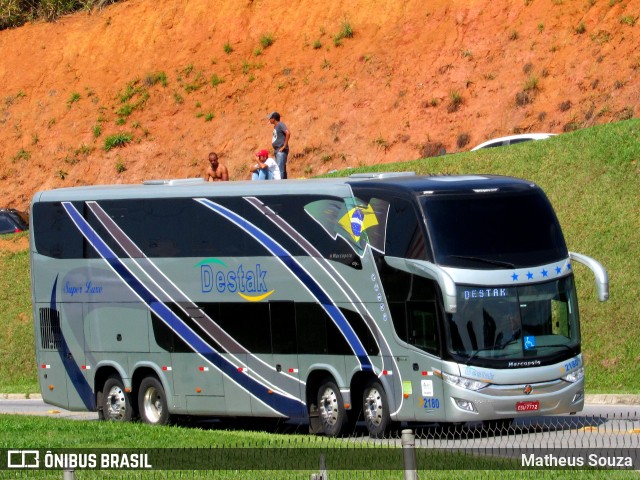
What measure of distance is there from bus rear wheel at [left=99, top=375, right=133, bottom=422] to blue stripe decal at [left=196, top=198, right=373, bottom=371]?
12.2ft

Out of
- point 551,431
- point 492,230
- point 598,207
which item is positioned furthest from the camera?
point 598,207

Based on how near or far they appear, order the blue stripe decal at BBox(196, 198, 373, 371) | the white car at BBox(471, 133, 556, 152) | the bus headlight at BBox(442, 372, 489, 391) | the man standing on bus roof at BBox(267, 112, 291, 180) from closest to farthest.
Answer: the bus headlight at BBox(442, 372, 489, 391), the blue stripe decal at BBox(196, 198, 373, 371), the man standing on bus roof at BBox(267, 112, 291, 180), the white car at BBox(471, 133, 556, 152)

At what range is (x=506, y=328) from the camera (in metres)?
18.8

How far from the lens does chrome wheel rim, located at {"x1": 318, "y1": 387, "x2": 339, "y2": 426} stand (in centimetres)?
2011

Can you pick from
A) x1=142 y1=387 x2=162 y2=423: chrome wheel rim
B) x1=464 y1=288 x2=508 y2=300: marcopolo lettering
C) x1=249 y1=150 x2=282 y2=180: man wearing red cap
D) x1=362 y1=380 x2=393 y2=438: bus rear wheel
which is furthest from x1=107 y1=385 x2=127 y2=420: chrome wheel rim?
x1=249 y1=150 x2=282 y2=180: man wearing red cap

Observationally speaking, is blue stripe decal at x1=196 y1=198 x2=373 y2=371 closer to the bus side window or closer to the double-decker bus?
the double-decker bus

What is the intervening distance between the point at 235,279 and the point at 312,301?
1518mm

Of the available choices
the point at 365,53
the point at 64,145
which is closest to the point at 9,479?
the point at 365,53

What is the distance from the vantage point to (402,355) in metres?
19.2

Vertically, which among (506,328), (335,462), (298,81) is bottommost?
(335,462)

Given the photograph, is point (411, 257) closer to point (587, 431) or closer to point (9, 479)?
point (587, 431)

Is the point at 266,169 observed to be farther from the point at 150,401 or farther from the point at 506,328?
the point at 506,328

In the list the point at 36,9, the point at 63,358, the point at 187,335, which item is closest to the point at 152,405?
the point at 187,335

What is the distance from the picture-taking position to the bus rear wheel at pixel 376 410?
19375mm
